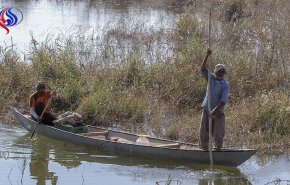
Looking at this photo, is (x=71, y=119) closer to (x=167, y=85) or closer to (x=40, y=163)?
(x=40, y=163)

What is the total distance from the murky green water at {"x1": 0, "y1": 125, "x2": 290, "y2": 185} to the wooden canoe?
0.41 feet

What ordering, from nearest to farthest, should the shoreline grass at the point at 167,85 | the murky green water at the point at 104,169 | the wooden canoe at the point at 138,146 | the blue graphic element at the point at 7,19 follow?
the murky green water at the point at 104,169
the wooden canoe at the point at 138,146
the shoreline grass at the point at 167,85
the blue graphic element at the point at 7,19

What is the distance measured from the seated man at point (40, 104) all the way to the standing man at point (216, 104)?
2.80 meters

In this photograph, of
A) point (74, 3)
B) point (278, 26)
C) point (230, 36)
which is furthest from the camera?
point (74, 3)

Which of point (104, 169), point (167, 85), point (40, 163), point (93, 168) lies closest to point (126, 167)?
point (104, 169)

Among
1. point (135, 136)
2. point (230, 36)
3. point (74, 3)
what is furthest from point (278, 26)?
point (74, 3)

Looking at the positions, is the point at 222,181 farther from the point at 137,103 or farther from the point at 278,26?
the point at 278,26

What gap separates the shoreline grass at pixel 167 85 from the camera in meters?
9.66

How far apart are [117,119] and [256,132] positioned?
2.68m

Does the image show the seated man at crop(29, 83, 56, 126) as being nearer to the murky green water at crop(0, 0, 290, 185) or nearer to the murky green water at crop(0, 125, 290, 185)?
the murky green water at crop(0, 0, 290, 185)

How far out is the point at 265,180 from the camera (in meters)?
7.99

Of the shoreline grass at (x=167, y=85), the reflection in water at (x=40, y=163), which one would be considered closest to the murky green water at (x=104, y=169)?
the reflection in water at (x=40, y=163)

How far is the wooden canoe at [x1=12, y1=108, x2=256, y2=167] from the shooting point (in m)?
8.02

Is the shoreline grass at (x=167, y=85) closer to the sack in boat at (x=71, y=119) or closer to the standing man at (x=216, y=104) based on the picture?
the sack in boat at (x=71, y=119)
